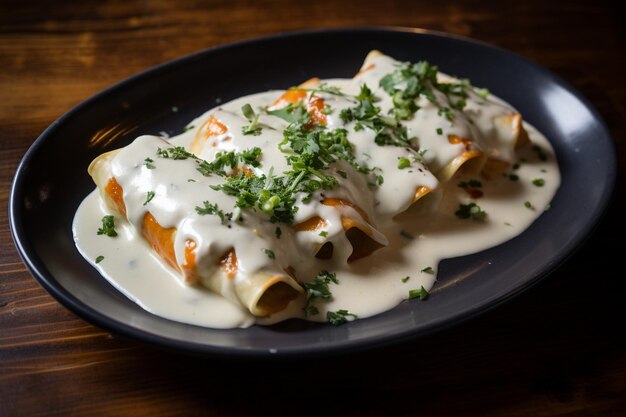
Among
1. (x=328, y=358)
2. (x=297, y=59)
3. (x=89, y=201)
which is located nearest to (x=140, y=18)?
(x=297, y=59)

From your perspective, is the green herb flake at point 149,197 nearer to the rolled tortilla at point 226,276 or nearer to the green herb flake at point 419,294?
the rolled tortilla at point 226,276

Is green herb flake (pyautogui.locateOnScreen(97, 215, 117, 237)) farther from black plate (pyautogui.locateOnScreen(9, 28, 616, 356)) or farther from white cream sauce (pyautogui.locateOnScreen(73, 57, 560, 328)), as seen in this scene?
black plate (pyautogui.locateOnScreen(9, 28, 616, 356))

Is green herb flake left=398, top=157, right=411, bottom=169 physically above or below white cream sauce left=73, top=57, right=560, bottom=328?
above

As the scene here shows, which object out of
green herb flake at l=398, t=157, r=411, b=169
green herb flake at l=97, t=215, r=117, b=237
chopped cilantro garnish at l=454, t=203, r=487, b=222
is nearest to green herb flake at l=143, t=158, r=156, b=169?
green herb flake at l=97, t=215, r=117, b=237

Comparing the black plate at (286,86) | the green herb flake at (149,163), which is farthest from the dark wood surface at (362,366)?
the green herb flake at (149,163)

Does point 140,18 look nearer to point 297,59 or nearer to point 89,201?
point 297,59

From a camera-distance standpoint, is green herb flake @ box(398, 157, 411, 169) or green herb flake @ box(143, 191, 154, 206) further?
green herb flake @ box(398, 157, 411, 169)

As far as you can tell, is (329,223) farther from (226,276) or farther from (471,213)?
(471,213)
